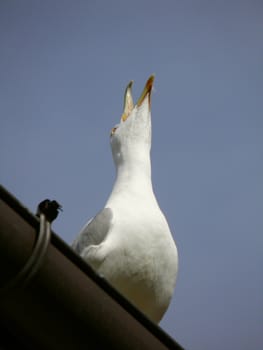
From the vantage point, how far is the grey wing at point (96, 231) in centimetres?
409

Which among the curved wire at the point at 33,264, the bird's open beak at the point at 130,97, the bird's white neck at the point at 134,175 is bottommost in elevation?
the curved wire at the point at 33,264

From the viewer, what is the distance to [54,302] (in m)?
2.05

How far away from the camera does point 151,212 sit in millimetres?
4199

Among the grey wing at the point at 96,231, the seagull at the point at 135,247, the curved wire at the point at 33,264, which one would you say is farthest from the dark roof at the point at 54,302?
the grey wing at the point at 96,231

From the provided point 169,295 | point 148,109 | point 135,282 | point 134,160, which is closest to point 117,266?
point 135,282

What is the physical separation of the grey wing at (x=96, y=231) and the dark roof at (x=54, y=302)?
74.8 inches

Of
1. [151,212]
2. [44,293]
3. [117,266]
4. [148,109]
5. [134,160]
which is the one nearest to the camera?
[44,293]

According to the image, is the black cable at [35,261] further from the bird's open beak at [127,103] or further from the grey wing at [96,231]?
the bird's open beak at [127,103]

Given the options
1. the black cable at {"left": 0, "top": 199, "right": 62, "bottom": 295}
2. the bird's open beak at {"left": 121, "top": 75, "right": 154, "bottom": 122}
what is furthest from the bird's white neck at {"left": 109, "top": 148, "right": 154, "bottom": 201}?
the black cable at {"left": 0, "top": 199, "right": 62, "bottom": 295}

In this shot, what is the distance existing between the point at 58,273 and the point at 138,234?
1.96 m

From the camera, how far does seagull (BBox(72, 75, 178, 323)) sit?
3922 mm

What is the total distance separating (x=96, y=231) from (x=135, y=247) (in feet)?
1.00

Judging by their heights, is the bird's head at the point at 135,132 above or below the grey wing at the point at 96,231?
above

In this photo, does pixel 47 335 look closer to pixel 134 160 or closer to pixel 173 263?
pixel 173 263
